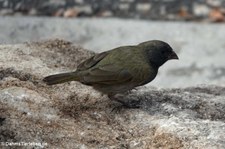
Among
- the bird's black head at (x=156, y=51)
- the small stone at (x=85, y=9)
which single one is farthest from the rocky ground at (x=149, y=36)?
the bird's black head at (x=156, y=51)

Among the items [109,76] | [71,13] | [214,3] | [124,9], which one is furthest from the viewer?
[214,3]

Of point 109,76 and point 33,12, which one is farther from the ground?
point 109,76

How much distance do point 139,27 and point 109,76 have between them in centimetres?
424

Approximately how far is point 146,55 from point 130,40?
3.68 metres

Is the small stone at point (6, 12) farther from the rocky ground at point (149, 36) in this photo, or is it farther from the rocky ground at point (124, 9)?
the rocky ground at point (149, 36)

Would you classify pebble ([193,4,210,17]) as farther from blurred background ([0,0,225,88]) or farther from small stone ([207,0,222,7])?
small stone ([207,0,222,7])

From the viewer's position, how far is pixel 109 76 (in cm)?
538

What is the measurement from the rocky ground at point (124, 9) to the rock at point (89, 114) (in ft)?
13.3

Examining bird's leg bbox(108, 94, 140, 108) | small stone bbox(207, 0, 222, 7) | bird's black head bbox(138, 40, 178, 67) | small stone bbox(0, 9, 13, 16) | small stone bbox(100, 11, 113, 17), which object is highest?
bird's black head bbox(138, 40, 178, 67)

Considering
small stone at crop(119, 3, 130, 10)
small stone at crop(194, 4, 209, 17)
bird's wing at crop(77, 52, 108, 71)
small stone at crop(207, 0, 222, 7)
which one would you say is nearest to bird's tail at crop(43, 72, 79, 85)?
bird's wing at crop(77, 52, 108, 71)

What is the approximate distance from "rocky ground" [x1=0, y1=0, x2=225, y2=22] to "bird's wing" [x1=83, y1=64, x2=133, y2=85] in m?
4.69

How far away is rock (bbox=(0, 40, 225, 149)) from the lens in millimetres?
4527

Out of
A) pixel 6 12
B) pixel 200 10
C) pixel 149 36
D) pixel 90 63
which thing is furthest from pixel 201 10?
pixel 90 63

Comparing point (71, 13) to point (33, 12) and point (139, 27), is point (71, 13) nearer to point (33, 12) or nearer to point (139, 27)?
point (33, 12)
